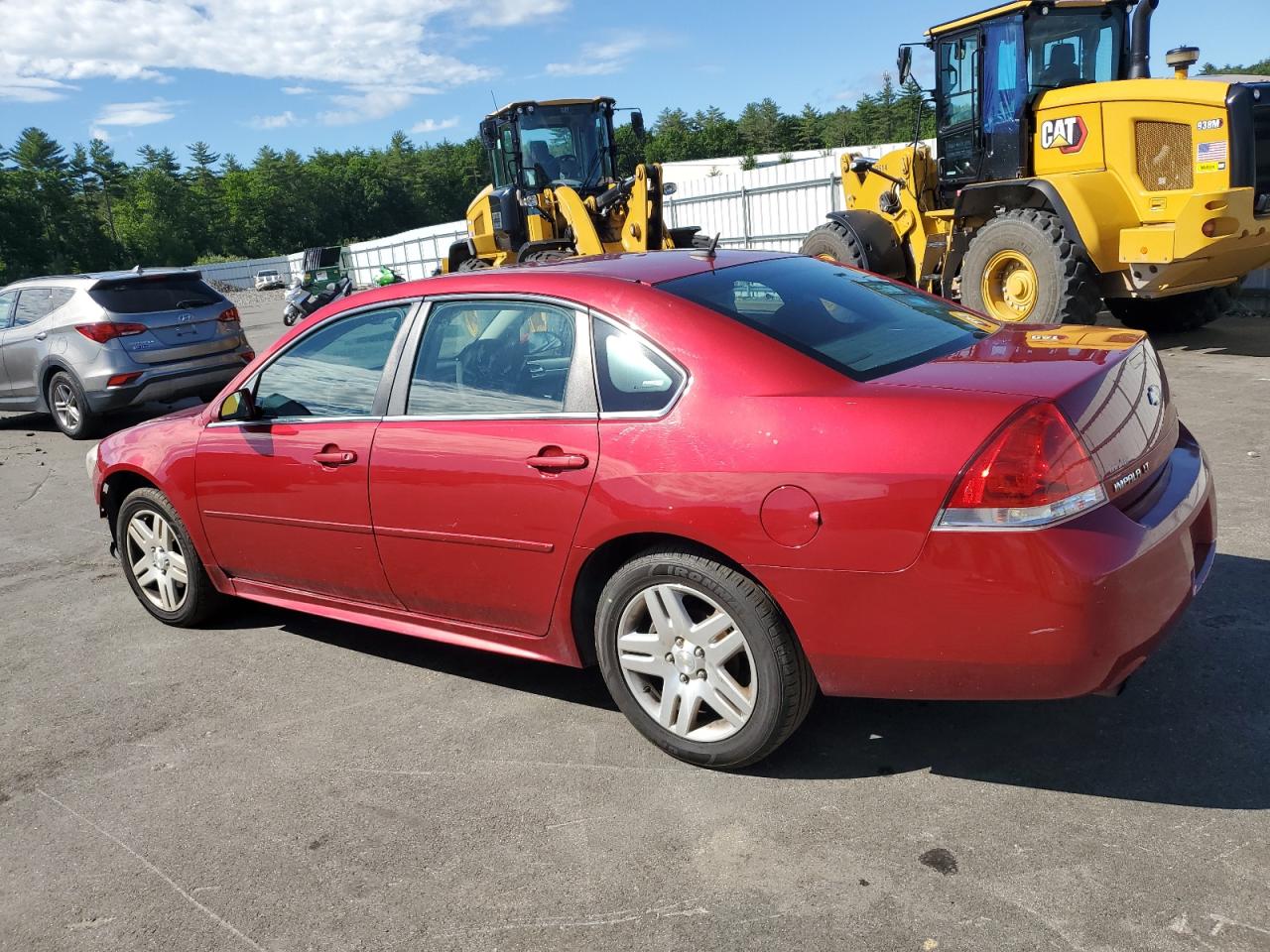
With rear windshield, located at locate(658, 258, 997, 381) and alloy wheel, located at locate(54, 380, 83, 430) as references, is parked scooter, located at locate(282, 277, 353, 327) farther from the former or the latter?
rear windshield, located at locate(658, 258, 997, 381)

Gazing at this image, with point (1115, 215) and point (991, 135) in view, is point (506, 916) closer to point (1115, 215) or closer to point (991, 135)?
point (1115, 215)

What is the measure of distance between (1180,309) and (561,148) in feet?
29.5

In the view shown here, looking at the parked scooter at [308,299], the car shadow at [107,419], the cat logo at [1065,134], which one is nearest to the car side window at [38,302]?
the car shadow at [107,419]

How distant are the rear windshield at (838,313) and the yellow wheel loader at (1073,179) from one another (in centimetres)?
475

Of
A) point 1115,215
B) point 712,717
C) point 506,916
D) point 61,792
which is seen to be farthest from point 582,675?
point 1115,215

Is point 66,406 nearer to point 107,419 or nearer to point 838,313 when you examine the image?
point 107,419

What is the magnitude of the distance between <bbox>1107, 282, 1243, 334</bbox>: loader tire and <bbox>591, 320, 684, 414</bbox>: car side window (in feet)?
30.0

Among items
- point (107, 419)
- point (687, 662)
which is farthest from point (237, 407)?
point (107, 419)

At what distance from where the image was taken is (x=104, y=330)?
1040 cm

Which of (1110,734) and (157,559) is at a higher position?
(157,559)

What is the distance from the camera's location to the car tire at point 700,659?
2.96 meters

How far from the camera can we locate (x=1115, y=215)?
906 cm

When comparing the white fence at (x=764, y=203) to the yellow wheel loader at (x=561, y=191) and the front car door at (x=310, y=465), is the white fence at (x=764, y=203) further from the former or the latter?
the front car door at (x=310, y=465)

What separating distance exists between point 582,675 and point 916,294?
6.42ft
